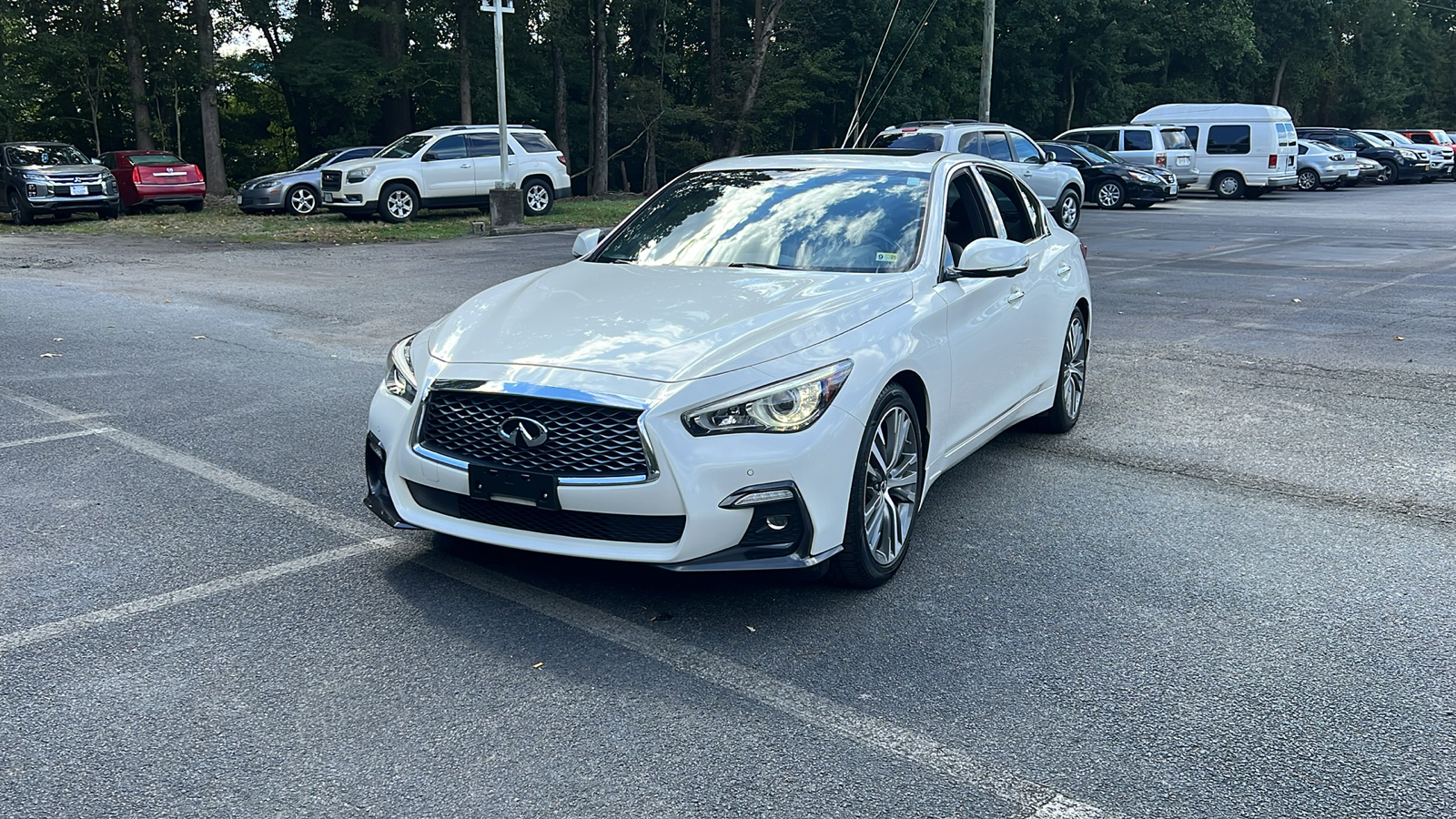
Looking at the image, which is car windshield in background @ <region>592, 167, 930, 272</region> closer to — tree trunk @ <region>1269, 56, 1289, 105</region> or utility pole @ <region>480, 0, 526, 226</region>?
utility pole @ <region>480, 0, 526, 226</region>

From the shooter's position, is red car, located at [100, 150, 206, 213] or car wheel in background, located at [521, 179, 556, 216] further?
red car, located at [100, 150, 206, 213]

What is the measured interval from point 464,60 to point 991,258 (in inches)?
1304

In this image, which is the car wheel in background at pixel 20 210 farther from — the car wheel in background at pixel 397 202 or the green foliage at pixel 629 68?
the green foliage at pixel 629 68

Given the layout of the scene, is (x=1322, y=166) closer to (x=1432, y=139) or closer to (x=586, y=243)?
(x=1432, y=139)

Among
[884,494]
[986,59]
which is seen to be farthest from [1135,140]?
[884,494]

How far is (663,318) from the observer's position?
4504 millimetres

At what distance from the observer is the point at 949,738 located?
3383mm

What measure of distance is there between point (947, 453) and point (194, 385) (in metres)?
5.31

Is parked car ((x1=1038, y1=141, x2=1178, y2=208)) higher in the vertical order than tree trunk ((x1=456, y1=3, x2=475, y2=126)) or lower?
lower

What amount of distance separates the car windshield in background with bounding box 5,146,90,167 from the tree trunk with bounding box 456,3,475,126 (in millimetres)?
11817

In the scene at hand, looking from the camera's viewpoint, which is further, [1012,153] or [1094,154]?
[1094,154]

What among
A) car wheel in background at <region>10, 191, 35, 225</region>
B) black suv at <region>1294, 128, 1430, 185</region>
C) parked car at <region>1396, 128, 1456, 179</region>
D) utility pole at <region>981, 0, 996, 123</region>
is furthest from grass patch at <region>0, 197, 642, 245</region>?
parked car at <region>1396, 128, 1456, 179</region>

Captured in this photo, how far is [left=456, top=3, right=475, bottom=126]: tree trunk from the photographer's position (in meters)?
35.2

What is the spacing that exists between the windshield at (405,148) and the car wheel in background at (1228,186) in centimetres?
2043
